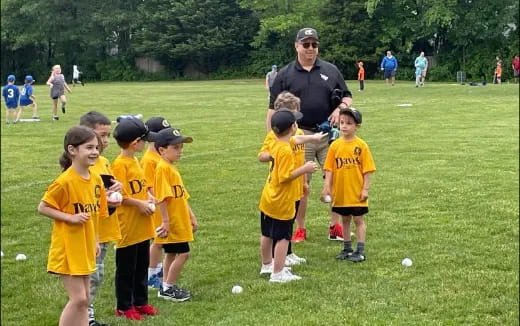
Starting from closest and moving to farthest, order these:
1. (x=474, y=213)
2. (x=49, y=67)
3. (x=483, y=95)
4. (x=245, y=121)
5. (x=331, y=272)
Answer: (x=331, y=272) < (x=474, y=213) < (x=245, y=121) < (x=483, y=95) < (x=49, y=67)

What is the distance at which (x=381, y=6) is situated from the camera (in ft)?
165

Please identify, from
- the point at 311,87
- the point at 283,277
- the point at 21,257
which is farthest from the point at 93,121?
the point at 311,87

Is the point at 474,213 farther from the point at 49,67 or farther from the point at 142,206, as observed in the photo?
the point at 49,67

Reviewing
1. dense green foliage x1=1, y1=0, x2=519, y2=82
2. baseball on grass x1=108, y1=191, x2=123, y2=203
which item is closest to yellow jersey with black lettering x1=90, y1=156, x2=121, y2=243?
baseball on grass x1=108, y1=191, x2=123, y2=203

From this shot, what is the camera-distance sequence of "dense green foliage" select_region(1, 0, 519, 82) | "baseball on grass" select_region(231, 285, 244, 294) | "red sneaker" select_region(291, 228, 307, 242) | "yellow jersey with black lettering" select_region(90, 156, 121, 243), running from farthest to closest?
"dense green foliage" select_region(1, 0, 519, 82)
"red sneaker" select_region(291, 228, 307, 242)
"baseball on grass" select_region(231, 285, 244, 294)
"yellow jersey with black lettering" select_region(90, 156, 121, 243)

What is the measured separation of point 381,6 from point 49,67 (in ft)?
92.3

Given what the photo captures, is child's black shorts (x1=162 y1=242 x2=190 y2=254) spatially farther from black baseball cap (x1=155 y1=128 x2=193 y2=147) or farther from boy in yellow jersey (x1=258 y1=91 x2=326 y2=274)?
boy in yellow jersey (x1=258 y1=91 x2=326 y2=274)

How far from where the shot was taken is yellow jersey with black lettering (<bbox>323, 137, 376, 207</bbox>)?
629 cm

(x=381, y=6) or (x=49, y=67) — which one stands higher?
(x=381, y=6)

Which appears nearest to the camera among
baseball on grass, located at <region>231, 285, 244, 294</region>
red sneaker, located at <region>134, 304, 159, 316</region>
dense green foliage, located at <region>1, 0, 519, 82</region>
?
red sneaker, located at <region>134, 304, 159, 316</region>

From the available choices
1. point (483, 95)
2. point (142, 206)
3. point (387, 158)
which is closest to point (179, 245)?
point (142, 206)

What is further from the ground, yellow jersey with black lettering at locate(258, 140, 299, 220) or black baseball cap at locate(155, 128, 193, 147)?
black baseball cap at locate(155, 128, 193, 147)

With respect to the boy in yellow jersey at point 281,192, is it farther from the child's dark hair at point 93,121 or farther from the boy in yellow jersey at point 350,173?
the child's dark hair at point 93,121

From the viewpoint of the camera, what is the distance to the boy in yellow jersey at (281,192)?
558cm
